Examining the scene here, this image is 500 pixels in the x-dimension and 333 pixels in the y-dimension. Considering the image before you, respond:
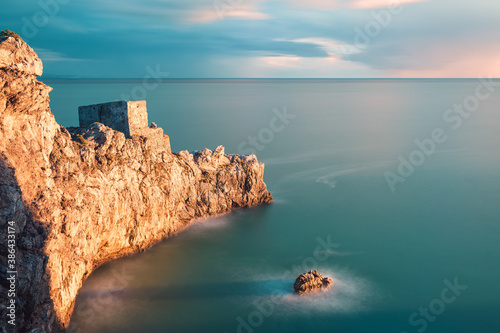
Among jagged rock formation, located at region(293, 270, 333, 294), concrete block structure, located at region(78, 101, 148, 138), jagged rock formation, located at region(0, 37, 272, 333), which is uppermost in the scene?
concrete block structure, located at region(78, 101, 148, 138)

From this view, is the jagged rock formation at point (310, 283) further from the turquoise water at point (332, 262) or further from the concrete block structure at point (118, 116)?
the concrete block structure at point (118, 116)

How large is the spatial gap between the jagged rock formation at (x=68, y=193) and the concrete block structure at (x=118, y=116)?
1.45 m

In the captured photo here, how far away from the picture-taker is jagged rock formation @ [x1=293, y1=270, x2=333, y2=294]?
2995 cm

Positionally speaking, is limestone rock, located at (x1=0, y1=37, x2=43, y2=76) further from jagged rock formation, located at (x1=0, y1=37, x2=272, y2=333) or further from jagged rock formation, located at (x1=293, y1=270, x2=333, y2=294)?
jagged rock formation, located at (x1=293, y1=270, x2=333, y2=294)

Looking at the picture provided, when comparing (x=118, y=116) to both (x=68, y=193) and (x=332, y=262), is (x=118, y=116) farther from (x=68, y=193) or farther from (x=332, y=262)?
(x=332, y=262)

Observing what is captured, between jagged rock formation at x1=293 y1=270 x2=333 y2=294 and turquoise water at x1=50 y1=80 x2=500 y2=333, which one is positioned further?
jagged rock formation at x1=293 y1=270 x2=333 y2=294

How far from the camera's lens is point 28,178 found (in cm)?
2352

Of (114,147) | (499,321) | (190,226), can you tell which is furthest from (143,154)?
(499,321)

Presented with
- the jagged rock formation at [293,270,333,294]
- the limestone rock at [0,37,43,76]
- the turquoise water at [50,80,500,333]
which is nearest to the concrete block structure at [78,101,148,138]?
the turquoise water at [50,80,500,333]

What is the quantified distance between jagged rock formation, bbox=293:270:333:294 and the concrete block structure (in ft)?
63.2

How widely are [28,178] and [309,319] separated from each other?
→ 63.4ft

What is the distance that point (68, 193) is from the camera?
89.5 ft

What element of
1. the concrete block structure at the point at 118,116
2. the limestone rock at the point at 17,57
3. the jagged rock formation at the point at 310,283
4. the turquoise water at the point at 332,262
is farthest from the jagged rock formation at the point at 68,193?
the jagged rock formation at the point at 310,283

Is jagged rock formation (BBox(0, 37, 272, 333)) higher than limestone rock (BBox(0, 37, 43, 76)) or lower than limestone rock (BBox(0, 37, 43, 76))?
lower
